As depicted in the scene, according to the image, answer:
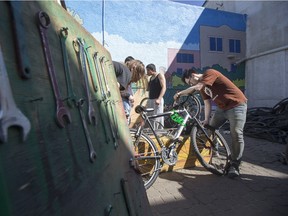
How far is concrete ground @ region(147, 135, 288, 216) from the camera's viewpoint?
9.77ft

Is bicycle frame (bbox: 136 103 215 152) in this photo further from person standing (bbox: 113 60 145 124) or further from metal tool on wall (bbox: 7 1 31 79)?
metal tool on wall (bbox: 7 1 31 79)

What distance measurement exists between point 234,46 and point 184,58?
313cm

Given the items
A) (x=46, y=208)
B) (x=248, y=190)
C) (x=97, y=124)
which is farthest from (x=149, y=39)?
(x=46, y=208)

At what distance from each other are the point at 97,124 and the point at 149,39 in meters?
9.67

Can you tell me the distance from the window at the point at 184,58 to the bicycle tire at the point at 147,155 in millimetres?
7889

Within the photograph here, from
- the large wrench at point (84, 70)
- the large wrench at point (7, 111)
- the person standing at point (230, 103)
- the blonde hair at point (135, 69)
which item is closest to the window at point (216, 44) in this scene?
the blonde hair at point (135, 69)

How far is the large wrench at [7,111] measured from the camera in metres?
0.68

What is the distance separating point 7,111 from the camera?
2.31 ft

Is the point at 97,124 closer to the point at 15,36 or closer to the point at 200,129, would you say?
the point at 15,36

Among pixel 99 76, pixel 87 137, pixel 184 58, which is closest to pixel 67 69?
pixel 87 137

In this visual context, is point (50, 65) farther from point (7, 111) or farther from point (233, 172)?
point (233, 172)

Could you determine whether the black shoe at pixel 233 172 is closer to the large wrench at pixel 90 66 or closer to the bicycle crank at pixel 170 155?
the bicycle crank at pixel 170 155

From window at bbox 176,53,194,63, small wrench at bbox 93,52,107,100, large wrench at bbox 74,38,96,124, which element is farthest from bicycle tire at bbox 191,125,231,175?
window at bbox 176,53,194,63

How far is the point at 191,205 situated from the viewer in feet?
10.3
